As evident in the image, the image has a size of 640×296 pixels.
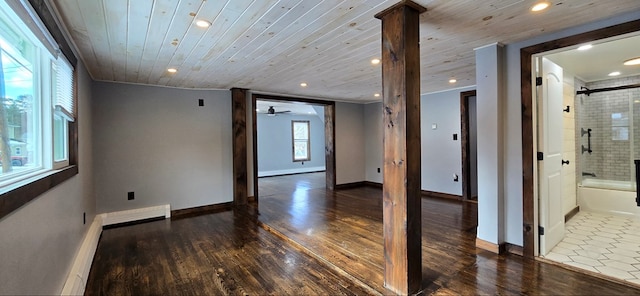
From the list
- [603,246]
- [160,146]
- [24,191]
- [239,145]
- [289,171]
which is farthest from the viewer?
[289,171]

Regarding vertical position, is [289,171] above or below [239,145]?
below

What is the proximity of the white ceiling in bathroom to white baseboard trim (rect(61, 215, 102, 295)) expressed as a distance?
4489 mm

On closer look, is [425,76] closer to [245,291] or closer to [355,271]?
[355,271]

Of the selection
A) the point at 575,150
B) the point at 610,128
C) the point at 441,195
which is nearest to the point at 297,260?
the point at 441,195

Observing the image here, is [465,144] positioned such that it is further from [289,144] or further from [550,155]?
[289,144]

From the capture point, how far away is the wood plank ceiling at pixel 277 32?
1.93 m

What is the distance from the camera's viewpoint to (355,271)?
244 centimetres

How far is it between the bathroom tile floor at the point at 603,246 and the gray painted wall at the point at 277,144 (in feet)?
26.0

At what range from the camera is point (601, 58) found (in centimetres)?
334

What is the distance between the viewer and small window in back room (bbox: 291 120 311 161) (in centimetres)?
1041

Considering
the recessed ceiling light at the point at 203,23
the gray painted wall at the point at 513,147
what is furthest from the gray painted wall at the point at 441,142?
the recessed ceiling light at the point at 203,23

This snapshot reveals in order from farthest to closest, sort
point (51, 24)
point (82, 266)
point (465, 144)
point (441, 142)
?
point (441, 142) → point (465, 144) → point (82, 266) → point (51, 24)

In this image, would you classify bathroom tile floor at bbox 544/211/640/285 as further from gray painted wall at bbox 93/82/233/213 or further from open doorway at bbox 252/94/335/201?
open doorway at bbox 252/94/335/201

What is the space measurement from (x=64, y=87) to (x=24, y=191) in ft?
4.96
